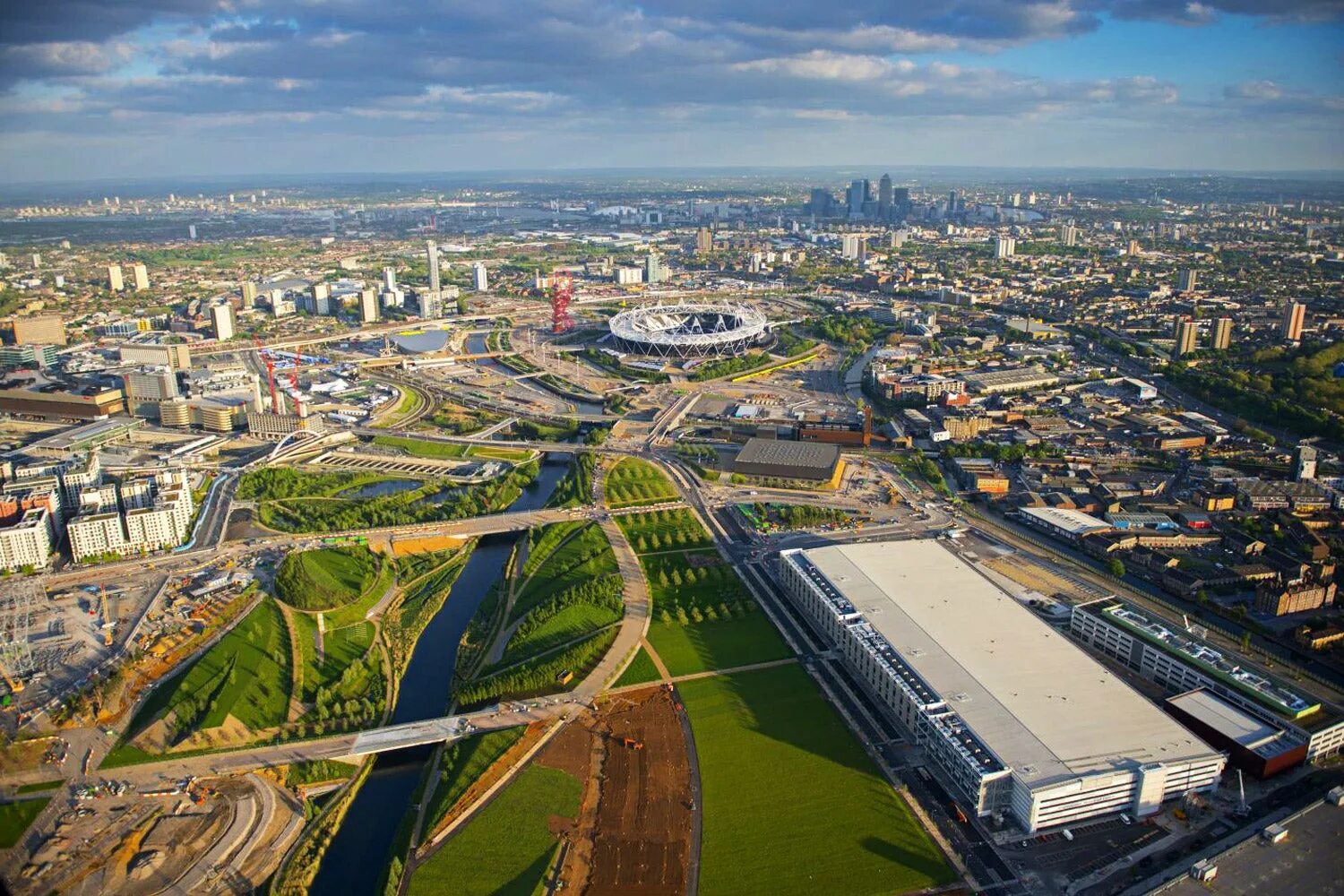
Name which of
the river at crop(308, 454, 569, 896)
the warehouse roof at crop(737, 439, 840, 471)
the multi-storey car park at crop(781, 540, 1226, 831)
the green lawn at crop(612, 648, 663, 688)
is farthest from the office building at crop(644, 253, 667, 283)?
the green lawn at crop(612, 648, 663, 688)

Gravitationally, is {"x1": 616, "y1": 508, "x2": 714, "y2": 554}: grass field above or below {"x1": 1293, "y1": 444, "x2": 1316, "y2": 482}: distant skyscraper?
below

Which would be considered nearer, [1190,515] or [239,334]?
[1190,515]

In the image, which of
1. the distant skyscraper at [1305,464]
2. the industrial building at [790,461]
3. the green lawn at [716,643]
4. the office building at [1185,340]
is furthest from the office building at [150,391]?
the office building at [1185,340]

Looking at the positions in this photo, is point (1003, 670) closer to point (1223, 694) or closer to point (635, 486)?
point (1223, 694)

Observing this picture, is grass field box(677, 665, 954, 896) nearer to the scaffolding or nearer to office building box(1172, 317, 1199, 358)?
the scaffolding

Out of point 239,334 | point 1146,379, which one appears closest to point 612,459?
point 1146,379

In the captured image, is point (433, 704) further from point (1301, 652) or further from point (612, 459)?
point (1301, 652)
